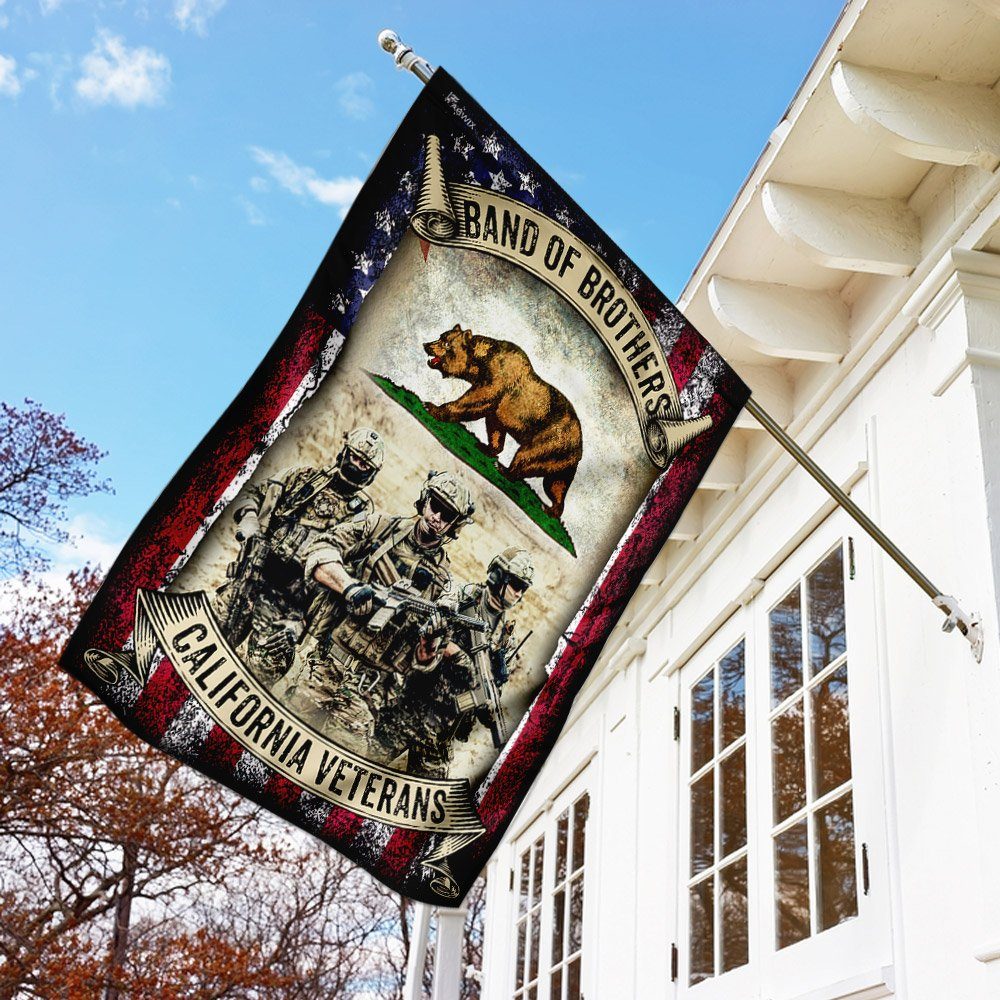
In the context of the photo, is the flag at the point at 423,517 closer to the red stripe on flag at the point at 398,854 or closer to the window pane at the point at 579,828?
the red stripe on flag at the point at 398,854

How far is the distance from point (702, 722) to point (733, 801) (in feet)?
1.75

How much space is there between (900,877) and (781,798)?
2.64 feet

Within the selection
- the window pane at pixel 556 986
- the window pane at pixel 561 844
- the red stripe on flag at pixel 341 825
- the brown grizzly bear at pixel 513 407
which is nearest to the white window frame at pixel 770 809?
the brown grizzly bear at pixel 513 407

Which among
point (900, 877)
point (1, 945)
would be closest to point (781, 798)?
point (900, 877)

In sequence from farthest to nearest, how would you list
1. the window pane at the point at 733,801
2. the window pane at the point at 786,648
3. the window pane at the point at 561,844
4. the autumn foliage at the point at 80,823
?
the autumn foliage at the point at 80,823
the window pane at the point at 561,844
the window pane at the point at 733,801
the window pane at the point at 786,648

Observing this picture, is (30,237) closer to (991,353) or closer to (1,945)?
(1,945)

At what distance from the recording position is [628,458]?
3.33 metres

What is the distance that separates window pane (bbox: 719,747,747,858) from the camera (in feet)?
13.7

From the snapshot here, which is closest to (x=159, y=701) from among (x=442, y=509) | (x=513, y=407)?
(x=442, y=509)

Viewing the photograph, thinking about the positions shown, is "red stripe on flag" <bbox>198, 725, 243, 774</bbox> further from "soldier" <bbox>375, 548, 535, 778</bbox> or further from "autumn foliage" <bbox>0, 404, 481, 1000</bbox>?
"autumn foliage" <bbox>0, 404, 481, 1000</bbox>

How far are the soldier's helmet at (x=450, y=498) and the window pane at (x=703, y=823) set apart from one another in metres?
1.79

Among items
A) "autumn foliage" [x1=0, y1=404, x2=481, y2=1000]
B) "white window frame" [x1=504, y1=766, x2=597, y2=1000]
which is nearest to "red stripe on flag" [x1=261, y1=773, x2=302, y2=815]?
"white window frame" [x1=504, y1=766, x2=597, y2=1000]

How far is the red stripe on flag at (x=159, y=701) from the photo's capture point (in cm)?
307

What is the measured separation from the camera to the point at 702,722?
477 cm
